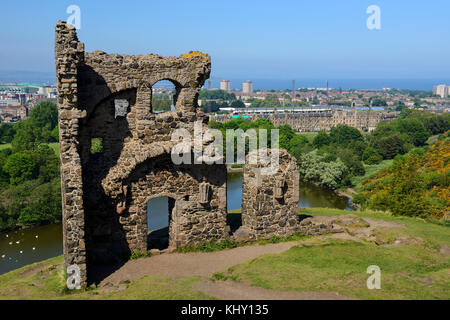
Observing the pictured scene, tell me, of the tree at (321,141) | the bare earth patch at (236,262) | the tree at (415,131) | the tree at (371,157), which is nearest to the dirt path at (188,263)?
the bare earth patch at (236,262)

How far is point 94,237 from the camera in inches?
682

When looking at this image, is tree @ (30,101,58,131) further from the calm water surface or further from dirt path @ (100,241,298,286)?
dirt path @ (100,241,298,286)

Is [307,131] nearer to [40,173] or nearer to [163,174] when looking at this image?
[40,173]

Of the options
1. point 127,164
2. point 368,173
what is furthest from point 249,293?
point 368,173

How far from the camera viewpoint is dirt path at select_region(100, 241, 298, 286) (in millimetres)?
16078

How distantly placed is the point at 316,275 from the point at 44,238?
87.9ft

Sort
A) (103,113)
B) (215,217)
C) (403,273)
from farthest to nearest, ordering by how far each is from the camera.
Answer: (215,217)
(103,113)
(403,273)

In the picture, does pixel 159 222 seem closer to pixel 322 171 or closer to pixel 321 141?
pixel 322 171

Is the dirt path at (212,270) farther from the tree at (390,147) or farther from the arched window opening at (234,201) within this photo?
the tree at (390,147)

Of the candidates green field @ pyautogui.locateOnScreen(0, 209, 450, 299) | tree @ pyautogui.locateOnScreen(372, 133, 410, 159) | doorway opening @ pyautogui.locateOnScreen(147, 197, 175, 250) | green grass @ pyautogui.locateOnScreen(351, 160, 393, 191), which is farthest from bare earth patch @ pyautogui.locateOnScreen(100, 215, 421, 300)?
tree @ pyautogui.locateOnScreen(372, 133, 410, 159)

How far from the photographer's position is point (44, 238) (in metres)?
35.6

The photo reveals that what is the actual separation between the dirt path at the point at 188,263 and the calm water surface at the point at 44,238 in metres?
15.6

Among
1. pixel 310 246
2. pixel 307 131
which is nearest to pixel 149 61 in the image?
pixel 310 246
